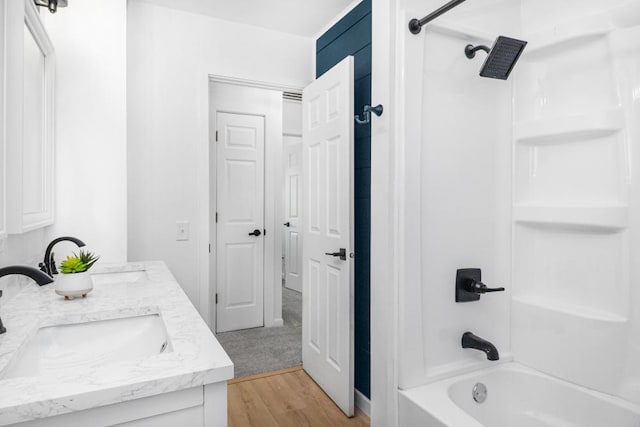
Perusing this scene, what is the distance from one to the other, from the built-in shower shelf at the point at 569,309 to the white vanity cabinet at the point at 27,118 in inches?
80.9

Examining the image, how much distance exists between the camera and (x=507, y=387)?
1.76m

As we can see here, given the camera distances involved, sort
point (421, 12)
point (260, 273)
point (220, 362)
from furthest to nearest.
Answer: point (260, 273) → point (421, 12) → point (220, 362)

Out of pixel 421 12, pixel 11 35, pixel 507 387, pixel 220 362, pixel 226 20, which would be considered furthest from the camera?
pixel 226 20

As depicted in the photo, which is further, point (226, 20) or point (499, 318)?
point (226, 20)

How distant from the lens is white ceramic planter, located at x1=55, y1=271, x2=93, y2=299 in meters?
1.36

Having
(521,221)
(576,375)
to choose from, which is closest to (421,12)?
(521,221)

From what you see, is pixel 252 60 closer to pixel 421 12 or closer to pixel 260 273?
pixel 421 12

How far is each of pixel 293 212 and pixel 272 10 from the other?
10.2 feet

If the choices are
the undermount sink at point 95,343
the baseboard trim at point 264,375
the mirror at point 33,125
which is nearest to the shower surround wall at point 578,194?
the baseboard trim at point 264,375

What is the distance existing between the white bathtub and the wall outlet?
68.9 inches

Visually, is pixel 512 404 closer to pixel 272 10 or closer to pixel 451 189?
pixel 451 189

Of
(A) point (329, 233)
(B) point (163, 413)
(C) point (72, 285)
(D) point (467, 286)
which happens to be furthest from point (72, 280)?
(D) point (467, 286)

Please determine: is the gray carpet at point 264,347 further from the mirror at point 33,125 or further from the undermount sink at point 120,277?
the mirror at point 33,125

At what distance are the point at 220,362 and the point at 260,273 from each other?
288 cm
